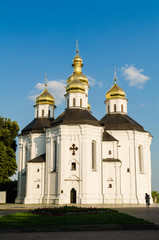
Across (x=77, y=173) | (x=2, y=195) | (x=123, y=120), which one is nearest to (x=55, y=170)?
(x=77, y=173)

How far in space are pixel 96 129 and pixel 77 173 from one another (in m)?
5.39

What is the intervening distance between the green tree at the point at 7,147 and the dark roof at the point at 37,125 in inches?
61.6

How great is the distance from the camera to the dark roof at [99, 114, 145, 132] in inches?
1432

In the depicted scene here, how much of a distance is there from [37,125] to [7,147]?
16.1 ft

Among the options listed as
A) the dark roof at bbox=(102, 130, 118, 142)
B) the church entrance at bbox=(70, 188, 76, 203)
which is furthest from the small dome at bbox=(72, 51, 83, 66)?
the church entrance at bbox=(70, 188, 76, 203)

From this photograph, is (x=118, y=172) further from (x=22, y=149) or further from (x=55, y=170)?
(x=22, y=149)

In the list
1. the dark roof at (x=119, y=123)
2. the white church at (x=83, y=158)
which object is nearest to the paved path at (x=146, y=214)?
the white church at (x=83, y=158)

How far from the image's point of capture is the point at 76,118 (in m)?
33.0

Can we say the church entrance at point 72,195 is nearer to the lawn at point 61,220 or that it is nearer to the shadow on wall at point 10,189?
the shadow on wall at point 10,189

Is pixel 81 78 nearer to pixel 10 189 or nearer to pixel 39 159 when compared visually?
pixel 39 159

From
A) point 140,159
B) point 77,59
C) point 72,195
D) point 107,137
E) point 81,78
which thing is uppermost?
point 77,59

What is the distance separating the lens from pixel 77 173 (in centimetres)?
3098

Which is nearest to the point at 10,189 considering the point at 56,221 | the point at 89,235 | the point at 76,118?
the point at 76,118

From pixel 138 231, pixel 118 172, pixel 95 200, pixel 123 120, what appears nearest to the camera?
pixel 138 231
